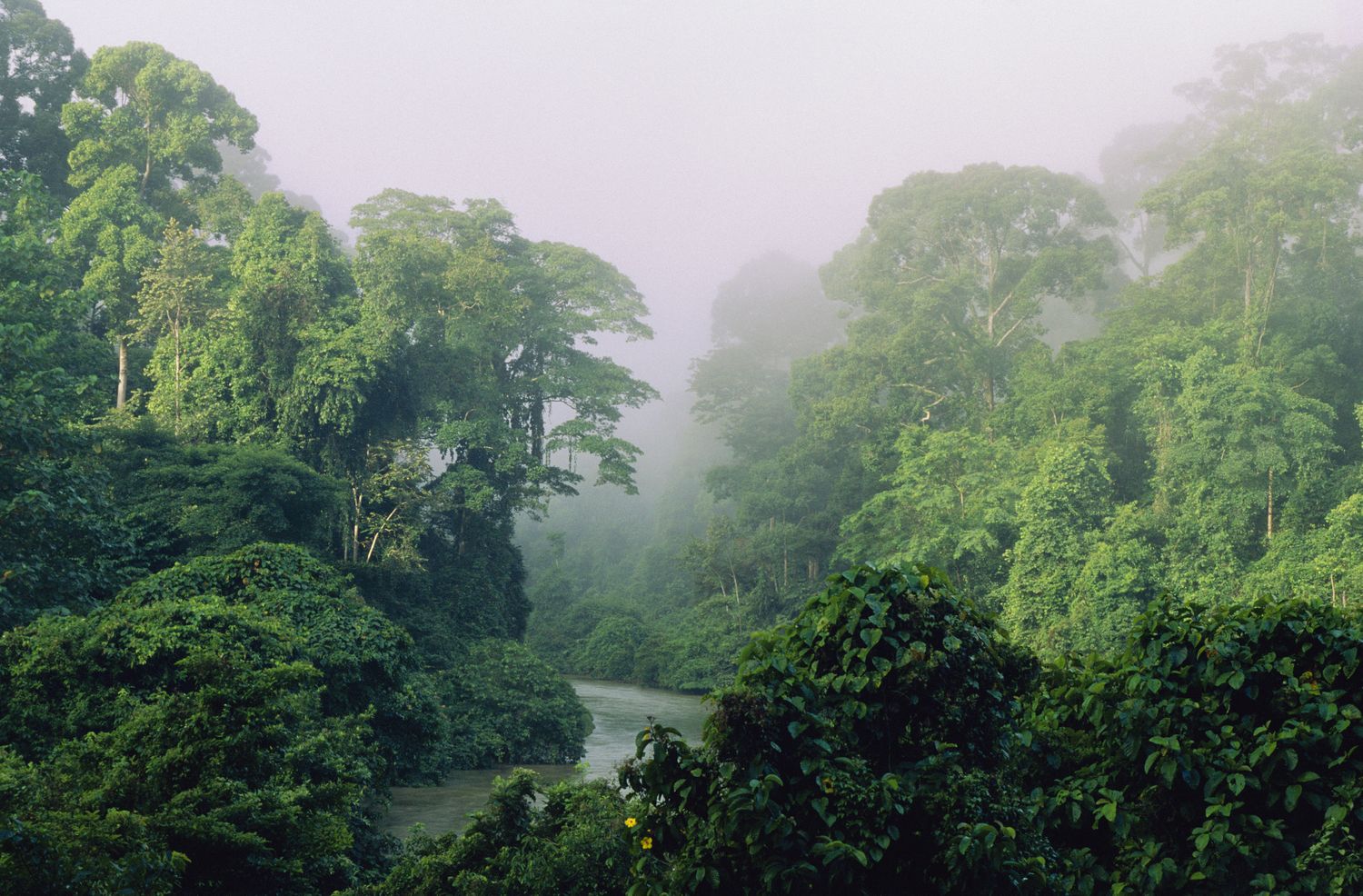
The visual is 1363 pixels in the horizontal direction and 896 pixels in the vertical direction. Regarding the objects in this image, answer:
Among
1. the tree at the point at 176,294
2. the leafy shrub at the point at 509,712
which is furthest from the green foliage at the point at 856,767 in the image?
the tree at the point at 176,294

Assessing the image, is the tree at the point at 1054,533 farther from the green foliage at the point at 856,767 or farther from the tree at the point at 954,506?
the green foliage at the point at 856,767

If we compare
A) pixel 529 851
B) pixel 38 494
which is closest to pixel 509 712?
pixel 38 494

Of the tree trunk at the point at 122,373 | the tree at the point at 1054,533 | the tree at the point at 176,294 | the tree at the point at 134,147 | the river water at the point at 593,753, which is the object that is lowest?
the river water at the point at 593,753

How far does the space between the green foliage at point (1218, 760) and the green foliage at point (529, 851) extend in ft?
7.78

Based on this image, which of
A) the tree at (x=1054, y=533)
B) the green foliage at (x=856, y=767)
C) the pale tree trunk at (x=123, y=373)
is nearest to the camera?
the green foliage at (x=856, y=767)

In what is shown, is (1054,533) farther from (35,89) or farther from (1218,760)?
(35,89)

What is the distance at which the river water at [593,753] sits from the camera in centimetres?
1166

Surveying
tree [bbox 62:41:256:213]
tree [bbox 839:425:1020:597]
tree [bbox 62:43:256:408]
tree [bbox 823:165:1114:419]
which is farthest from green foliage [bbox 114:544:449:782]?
tree [bbox 823:165:1114:419]

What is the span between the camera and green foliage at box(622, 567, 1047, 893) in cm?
418

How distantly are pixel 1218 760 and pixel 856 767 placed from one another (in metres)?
1.93

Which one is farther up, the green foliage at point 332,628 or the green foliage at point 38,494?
the green foliage at point 38,494

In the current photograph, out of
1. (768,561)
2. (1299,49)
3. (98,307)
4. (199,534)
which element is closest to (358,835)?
(199,534)

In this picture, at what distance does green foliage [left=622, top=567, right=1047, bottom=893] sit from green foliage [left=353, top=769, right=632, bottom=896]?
58.0 inches

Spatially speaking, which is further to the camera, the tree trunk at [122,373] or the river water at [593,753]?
the tree trunk at [122,373]
